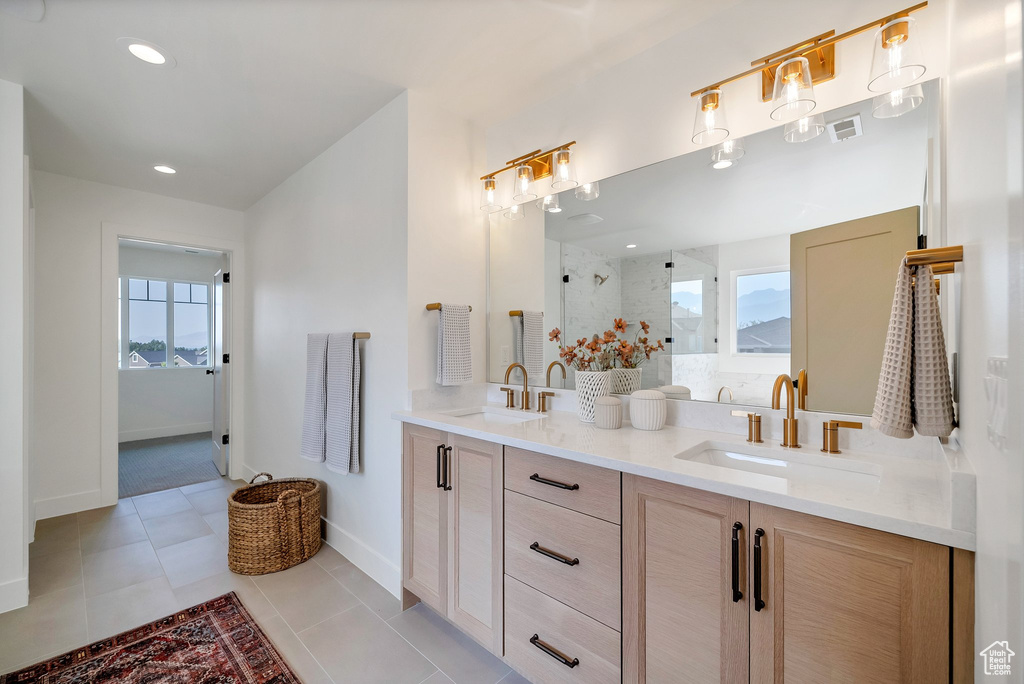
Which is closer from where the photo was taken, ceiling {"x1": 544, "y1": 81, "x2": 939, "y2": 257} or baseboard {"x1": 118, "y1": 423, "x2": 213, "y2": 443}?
ceiling {"x1": 544, "y1": 81, "x2": 939, "y2": 257}

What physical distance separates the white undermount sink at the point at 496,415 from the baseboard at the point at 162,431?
564 cm

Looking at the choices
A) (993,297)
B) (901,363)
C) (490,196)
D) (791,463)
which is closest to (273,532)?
(490,196)

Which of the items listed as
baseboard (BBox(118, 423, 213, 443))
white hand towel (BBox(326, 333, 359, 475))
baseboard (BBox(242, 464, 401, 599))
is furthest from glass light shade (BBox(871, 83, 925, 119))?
baseboard (BBox(118, 423, 213, 443))

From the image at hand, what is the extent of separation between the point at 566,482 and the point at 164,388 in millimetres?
6617

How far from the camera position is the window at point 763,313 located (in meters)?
1.53

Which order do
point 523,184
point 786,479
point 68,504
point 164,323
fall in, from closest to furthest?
1. point 786,479
2. point 523,184
3. point 68,504
4. point 164,323

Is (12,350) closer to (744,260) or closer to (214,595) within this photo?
(214,595)

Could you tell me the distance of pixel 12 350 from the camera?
2.08 meters

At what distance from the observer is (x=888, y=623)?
0.89m

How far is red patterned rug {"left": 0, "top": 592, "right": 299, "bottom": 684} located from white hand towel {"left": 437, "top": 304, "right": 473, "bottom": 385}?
1.36m

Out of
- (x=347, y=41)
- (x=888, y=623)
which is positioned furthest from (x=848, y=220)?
(x=347, y=41)

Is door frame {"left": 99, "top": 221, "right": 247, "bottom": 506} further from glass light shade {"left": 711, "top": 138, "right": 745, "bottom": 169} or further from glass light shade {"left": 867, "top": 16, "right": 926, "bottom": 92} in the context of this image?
glass light shade {"left": 867, "top": 16, "right": 926, "bottom": 92}

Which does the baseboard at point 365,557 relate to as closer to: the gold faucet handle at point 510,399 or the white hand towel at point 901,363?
the gold faucet handle at point 510,399

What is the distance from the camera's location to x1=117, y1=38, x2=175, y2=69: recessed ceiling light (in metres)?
1.84
